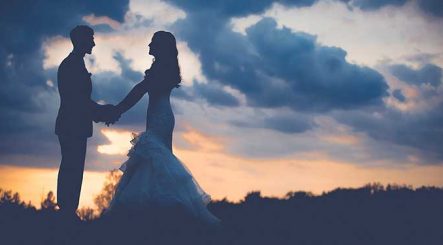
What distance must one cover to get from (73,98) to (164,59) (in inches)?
90.9

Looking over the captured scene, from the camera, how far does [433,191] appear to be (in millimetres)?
13336

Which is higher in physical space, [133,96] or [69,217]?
[133,96]

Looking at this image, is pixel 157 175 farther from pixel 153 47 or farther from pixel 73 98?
pixel 73 98

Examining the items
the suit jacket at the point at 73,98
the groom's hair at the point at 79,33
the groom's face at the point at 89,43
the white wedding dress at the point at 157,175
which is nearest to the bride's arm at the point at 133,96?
the white wedding dress at the point at 157,175

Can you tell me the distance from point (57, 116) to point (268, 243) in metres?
5.45

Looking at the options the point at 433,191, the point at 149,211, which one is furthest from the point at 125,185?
the point at 433,191

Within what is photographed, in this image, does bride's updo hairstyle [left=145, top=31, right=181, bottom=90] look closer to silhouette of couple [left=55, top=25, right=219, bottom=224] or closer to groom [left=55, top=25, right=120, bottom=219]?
silhouette of couple [left=55, top=25, right=219, bottom=224]

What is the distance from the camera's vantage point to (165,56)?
10.2m

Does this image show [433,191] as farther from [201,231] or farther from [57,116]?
[57,116]

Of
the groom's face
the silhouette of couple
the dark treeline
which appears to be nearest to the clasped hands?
the silhouette of couple

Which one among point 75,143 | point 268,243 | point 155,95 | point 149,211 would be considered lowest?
point 268,243

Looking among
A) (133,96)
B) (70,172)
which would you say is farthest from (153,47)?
(70,172)

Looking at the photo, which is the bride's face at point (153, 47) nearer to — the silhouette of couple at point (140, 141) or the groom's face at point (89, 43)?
the silhouette of couple at point (140, 141)

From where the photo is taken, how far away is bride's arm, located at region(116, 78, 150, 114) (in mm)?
Result: 10570
